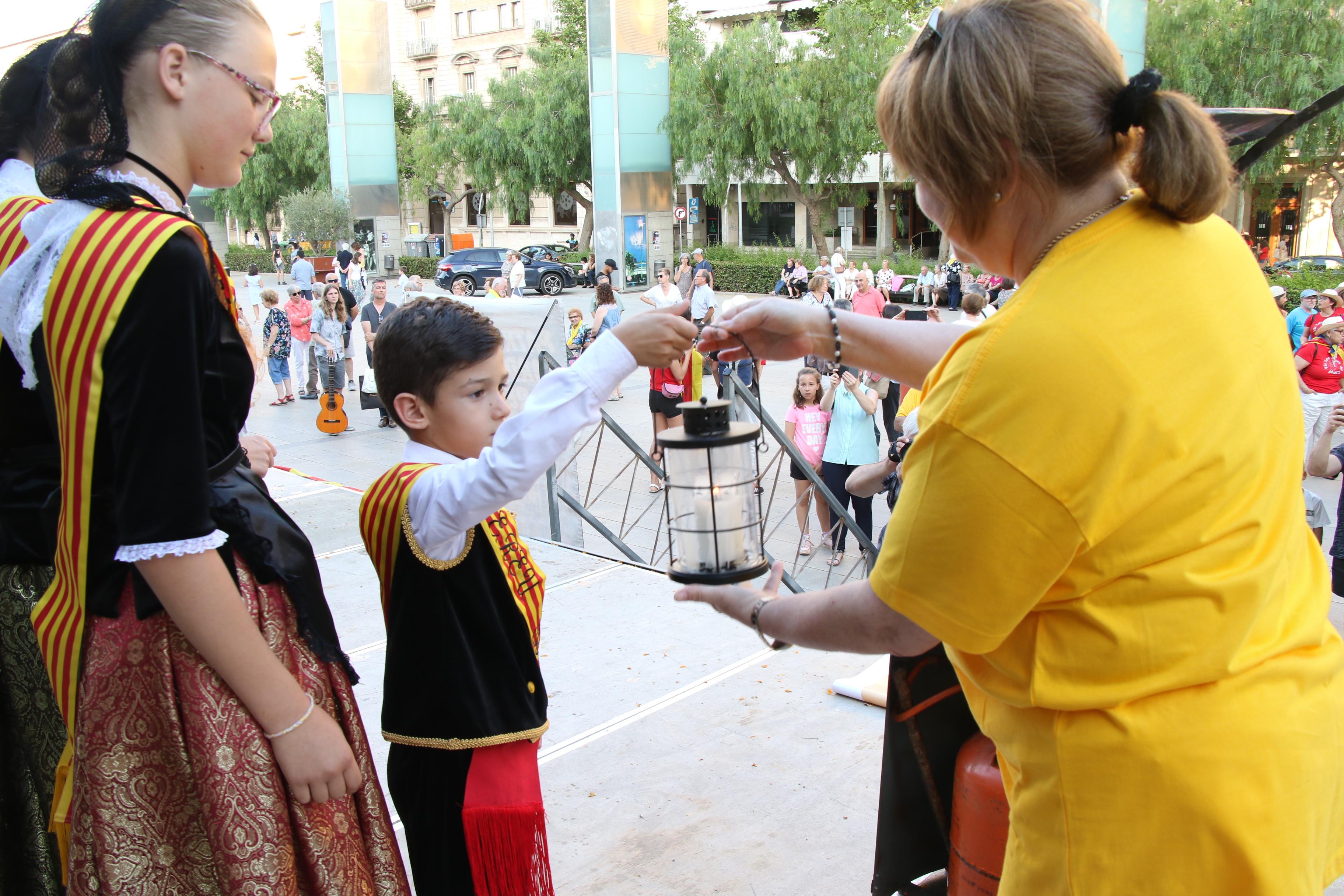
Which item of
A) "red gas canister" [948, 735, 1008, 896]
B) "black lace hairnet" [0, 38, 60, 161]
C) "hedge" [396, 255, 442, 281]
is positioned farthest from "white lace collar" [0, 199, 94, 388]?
"hedge" [396, 255, 442, 281]

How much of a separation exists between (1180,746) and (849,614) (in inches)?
17.5

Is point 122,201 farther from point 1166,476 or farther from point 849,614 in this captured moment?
point 1166,476

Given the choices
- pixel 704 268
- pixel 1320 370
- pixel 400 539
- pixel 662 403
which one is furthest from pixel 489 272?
pixel 400 539

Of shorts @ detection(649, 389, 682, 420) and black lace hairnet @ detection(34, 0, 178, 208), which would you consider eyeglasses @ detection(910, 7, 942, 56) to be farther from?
shorts @ detection(649, 389, 682, 420)

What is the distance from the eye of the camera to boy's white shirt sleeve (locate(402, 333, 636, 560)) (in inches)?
72.5

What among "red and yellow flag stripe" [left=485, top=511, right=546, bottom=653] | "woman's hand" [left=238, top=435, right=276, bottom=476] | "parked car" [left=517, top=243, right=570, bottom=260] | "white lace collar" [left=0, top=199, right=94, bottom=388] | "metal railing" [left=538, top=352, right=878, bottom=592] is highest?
"parked car" [left=517, top=243, right=570, bottom=260]

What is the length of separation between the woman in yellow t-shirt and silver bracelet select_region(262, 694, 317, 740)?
34.7 inches

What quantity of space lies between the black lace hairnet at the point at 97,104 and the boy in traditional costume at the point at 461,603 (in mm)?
717

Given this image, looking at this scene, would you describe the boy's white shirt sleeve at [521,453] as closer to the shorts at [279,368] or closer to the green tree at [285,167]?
the shorts at [279,368]

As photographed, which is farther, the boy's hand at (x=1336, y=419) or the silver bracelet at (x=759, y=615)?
the boy's hand at (x=1336, y=419)

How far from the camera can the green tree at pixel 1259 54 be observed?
1026 inches

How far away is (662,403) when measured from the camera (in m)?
9.96

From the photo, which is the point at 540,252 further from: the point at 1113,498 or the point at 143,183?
the point at 1113,498

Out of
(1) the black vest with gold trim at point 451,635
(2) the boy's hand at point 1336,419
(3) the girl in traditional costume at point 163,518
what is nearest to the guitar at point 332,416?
(2) the boy's hand at point 1336,419
